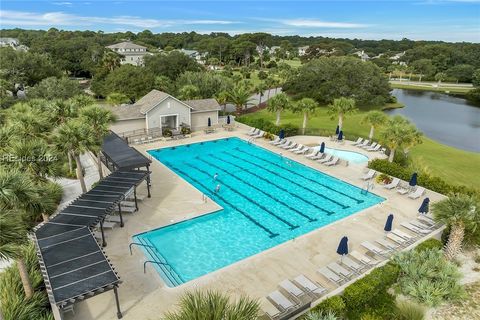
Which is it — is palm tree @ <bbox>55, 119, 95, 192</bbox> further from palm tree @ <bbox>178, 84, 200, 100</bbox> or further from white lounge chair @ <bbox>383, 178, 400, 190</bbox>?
palm tree @ <bbox>178, 84, 200, 100</bbox>

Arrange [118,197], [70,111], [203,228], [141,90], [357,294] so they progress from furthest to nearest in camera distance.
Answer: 1. [141,90]
2. [70,111]
3. [203,228]
4. [118,197]
5. [357,294]

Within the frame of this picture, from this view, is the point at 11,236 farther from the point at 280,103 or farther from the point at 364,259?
the point at 280,103

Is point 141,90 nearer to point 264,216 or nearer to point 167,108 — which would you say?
point 167,108

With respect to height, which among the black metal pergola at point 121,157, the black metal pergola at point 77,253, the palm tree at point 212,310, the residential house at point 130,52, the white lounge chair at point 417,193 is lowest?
the white lounge chair at point 417,193

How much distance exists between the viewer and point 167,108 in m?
33.7

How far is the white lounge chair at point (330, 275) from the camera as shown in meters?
13.2

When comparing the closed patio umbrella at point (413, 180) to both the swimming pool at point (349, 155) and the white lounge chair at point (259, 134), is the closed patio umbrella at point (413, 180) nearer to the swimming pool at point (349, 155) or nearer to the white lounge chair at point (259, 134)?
the swimming pool at point (349, 155)

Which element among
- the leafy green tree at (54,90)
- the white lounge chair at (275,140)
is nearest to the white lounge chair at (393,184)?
the white lounge chair at (275,140)

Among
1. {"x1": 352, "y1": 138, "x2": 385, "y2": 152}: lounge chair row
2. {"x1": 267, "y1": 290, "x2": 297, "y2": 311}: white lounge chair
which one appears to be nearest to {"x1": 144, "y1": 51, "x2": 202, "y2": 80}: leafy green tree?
{"x1": 352, "y1": 138, "x2": 385, "y2": 152}: lounge chair row

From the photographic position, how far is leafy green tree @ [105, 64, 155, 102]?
165 ft

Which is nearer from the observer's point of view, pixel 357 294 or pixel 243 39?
pixel 357 294

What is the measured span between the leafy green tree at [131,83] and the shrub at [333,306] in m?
46.3

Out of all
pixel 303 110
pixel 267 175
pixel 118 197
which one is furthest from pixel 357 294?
pixel 303 110

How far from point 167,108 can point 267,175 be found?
14682mm
